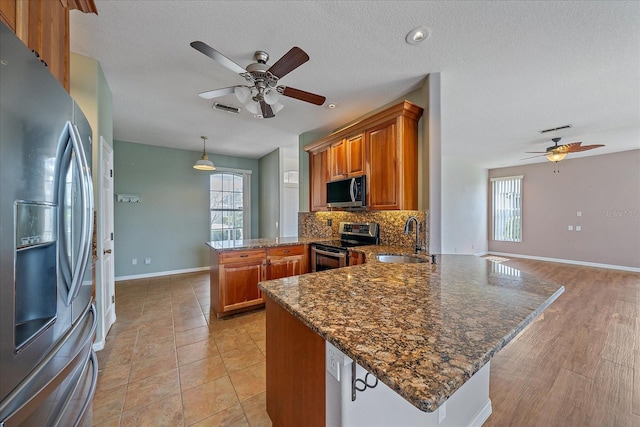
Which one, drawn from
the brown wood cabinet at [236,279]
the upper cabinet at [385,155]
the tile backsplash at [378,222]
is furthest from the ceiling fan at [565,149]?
the brown wood cabinet at [236,279]

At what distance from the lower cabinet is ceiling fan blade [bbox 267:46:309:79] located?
6.56 ft

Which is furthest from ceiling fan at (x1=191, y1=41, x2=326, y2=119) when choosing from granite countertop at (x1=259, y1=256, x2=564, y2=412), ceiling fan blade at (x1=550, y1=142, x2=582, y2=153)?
ceiling fan blade at (x1=550, y1=142, x2=582, y2=153)

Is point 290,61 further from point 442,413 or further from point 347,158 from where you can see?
point 442,413

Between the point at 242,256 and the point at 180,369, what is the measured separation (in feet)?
4.12

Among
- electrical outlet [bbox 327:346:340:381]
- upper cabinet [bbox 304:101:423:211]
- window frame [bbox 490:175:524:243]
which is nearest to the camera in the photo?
electrical outlet [bbox 327:346:340:381]

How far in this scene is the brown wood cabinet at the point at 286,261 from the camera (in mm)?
3244

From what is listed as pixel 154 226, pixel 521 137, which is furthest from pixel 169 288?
A: pixel 521 137

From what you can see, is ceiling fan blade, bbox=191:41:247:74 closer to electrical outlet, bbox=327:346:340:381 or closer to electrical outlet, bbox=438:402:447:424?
electrical outlet, bbox=327:346:340:381

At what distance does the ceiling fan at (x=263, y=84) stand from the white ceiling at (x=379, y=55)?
25 centimetres

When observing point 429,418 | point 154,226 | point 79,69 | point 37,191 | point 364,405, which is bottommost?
point 429,418

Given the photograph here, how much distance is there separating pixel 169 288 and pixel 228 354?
100 inches

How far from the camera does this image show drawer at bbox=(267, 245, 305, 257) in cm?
326

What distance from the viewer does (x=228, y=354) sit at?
91.3 inches

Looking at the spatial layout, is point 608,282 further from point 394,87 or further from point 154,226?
point 154,226
